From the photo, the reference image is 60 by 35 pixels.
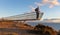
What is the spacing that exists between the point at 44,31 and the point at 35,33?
360 mm

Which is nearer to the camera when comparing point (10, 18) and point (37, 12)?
point (37, 12)

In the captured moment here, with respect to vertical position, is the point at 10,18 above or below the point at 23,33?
above

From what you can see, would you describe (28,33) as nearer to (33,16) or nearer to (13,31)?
(13,31)

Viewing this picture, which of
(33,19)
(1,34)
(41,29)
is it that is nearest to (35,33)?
(41,29)

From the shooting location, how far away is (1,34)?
586cm

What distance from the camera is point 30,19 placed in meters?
6.70

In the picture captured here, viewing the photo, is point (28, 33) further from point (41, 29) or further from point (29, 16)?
point (29, 16)

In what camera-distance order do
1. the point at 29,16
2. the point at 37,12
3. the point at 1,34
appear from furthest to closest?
the point at 29,16 < the point at 37,12 < the point at 1,34

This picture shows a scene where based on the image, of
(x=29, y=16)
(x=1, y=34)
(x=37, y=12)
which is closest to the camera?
(x=1, y=34)

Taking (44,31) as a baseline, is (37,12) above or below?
above

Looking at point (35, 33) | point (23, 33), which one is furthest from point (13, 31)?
point (35, 33)

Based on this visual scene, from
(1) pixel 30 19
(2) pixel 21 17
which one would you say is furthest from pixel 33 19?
(2) pixel 21 17

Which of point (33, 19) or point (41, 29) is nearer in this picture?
point (41, 29)

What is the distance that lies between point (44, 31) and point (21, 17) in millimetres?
1365
